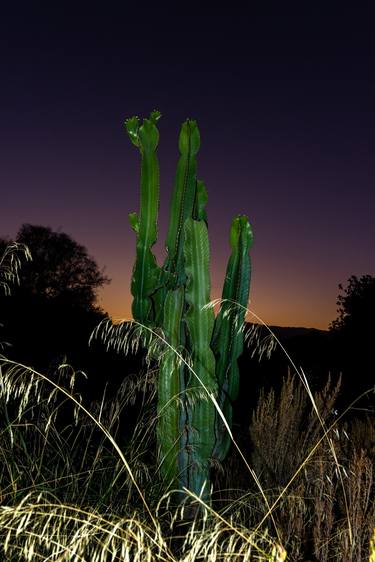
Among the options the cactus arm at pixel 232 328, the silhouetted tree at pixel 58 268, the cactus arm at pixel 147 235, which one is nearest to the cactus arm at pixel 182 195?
the cactus arm at pixel 147 235

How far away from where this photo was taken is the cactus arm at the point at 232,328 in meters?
4.70

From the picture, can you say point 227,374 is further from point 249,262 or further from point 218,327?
point 249,262

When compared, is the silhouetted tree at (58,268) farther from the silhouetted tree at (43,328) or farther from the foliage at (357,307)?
the foliage at (357,307)

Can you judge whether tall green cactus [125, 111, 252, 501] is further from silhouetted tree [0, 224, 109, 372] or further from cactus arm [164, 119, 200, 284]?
silhouetted tree [0, 224, 109, 372]

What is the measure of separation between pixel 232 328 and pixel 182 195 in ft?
3.28

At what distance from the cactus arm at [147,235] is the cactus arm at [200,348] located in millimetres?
291

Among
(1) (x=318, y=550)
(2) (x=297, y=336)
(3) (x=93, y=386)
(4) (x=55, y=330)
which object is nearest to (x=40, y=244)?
(2) (x=297, y=336)

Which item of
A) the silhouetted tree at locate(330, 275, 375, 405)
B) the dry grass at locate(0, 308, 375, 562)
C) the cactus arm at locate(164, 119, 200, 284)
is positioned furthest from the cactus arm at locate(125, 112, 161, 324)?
the silhouetted tree at locate(330, 275, 375, 405)

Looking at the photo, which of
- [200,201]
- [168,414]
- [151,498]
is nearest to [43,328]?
[200,201]

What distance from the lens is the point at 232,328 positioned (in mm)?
4766

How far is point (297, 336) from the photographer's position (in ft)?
46.8

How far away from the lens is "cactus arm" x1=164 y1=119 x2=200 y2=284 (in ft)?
15.8

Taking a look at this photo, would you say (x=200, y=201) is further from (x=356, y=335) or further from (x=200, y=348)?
(x=356, y=335)

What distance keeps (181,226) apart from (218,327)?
2.47 ft
